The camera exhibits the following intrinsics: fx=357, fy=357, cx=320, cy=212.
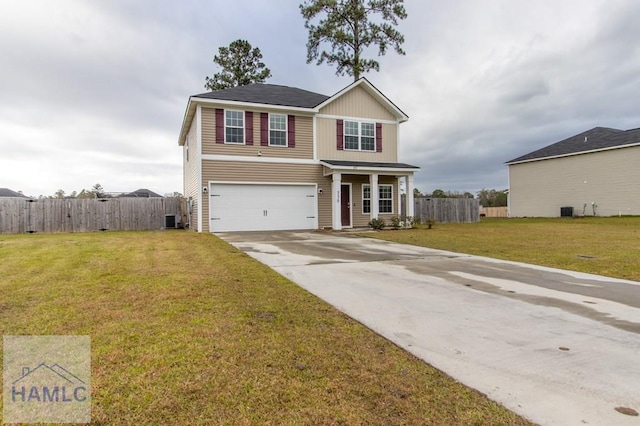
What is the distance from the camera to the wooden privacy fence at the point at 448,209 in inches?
914

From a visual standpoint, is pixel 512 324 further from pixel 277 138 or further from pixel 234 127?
pixel 234 127

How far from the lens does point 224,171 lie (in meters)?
15.5

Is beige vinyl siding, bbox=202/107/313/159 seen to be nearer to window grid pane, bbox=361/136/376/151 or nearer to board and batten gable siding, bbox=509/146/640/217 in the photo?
window grid pane, bbox=361/136/376/151

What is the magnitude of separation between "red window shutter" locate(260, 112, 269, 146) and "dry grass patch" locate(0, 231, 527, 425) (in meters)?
11.4

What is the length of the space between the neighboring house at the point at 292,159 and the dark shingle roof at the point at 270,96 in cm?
5

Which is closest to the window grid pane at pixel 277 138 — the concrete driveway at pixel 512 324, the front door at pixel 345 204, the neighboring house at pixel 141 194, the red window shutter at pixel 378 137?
the front door at pixel 345 204

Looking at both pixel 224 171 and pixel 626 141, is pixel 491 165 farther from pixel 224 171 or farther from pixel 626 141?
pixel 224 171

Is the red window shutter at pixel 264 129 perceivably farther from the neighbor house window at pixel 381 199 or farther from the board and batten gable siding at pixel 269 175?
the neighbor house window at pixel 381 199

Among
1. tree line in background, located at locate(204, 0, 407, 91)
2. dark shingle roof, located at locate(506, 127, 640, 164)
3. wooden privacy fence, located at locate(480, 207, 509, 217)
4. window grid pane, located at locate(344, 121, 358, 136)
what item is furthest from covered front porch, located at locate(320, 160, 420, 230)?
wooden privacy fence, located at locate(480, 207, 509, 217)

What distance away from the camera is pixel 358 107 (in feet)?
59.1

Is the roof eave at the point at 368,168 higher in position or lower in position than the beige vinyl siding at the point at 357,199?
higher

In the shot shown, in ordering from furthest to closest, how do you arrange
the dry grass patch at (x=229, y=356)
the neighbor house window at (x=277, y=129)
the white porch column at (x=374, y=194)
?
the white porch column at (x=374, y=194) < the neighbor house window at (x=277, y=129) < the dry grass patch at (x=229, y=356)

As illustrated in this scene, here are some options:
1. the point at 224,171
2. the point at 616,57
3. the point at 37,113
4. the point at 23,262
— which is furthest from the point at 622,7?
the point at 37,113

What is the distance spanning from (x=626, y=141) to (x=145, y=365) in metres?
29.3
